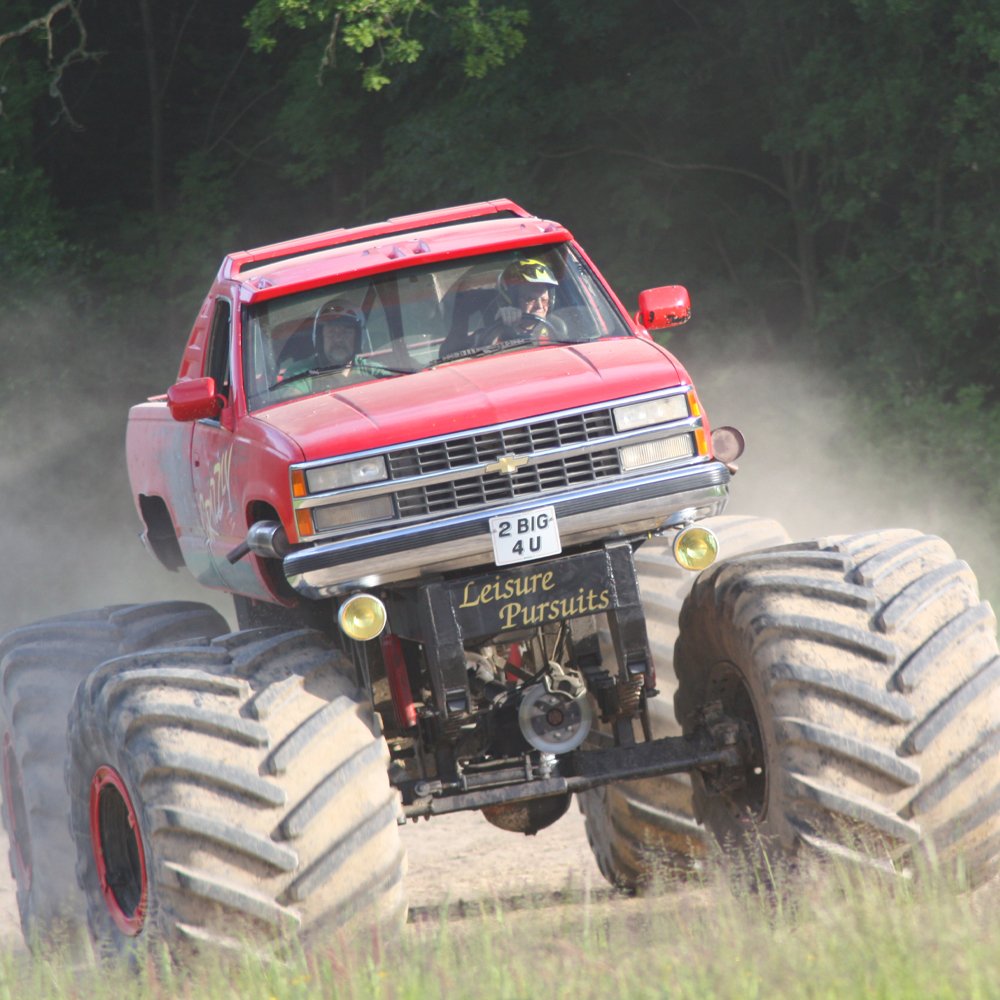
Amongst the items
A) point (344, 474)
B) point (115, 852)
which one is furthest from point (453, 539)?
point (115, 852)

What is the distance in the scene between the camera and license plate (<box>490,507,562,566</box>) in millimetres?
6336

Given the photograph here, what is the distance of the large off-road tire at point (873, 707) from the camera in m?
6.05

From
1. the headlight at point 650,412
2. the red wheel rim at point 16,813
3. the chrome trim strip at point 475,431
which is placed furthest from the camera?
the red wheel rim at point 16,813

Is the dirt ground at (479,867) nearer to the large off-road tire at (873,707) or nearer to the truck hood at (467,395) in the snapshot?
the large off-road tire at (873,707)

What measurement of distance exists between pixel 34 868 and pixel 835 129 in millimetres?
11484

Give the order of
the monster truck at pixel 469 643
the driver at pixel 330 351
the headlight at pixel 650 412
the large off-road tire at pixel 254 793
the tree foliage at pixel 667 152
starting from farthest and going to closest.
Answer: the tree foliage at pixel 667 152 → the driver at pixel 330 351 → the headlight at pixel 650 412 → the monster truck at pixel 469 643 → the large off-road tire at pixel 254 793

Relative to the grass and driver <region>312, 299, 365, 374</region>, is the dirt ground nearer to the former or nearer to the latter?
the grass

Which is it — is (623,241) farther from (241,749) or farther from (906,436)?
(241,749)

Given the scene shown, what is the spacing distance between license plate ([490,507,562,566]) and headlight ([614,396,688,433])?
47 cm

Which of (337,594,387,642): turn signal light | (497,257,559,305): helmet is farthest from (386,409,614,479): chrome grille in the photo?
(497,257,559,305): helmet

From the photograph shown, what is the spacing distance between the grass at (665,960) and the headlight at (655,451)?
1.59 metres

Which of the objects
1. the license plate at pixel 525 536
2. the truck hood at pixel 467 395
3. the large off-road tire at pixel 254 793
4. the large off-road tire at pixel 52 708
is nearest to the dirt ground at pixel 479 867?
the large off-road tire at pixel 52 708

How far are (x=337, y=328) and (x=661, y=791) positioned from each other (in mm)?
2570

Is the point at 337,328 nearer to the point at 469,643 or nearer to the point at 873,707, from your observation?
the point at 469,643
